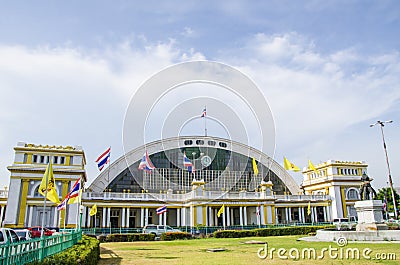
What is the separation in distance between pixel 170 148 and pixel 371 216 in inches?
1400

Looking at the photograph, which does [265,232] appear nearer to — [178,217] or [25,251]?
[178,217]

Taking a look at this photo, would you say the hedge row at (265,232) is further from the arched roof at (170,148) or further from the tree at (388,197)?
the tree at (388,197)

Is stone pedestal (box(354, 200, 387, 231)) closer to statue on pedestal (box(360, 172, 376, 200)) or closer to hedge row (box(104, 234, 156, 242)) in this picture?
statue on pedestal (box(360, 172, 376, 200))

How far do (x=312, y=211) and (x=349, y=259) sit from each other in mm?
44089

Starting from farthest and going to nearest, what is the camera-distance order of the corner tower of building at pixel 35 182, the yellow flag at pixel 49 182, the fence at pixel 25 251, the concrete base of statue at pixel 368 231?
the corner tower of building at pixel 35 182, the concrete base of statue at pixel 368 231, the yellow flag at pixel 49 182, the fence at pixel 25 251

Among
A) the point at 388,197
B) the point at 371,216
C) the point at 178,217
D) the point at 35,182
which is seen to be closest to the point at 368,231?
the point at 371,216

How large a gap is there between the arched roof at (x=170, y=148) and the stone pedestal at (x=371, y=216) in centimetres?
3063

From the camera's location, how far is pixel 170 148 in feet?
174

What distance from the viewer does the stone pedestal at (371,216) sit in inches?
814

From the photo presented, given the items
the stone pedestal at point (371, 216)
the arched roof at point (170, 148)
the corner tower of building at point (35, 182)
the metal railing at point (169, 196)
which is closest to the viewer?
the stone pedestal at point (371, 216)

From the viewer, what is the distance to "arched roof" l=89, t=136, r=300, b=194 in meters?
50.3

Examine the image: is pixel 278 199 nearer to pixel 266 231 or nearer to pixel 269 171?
pixel 269 171

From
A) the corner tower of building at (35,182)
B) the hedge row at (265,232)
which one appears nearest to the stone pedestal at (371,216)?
A: the hedge row at (265,232)

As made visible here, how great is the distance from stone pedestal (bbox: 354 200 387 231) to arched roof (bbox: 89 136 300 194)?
3063 cm
